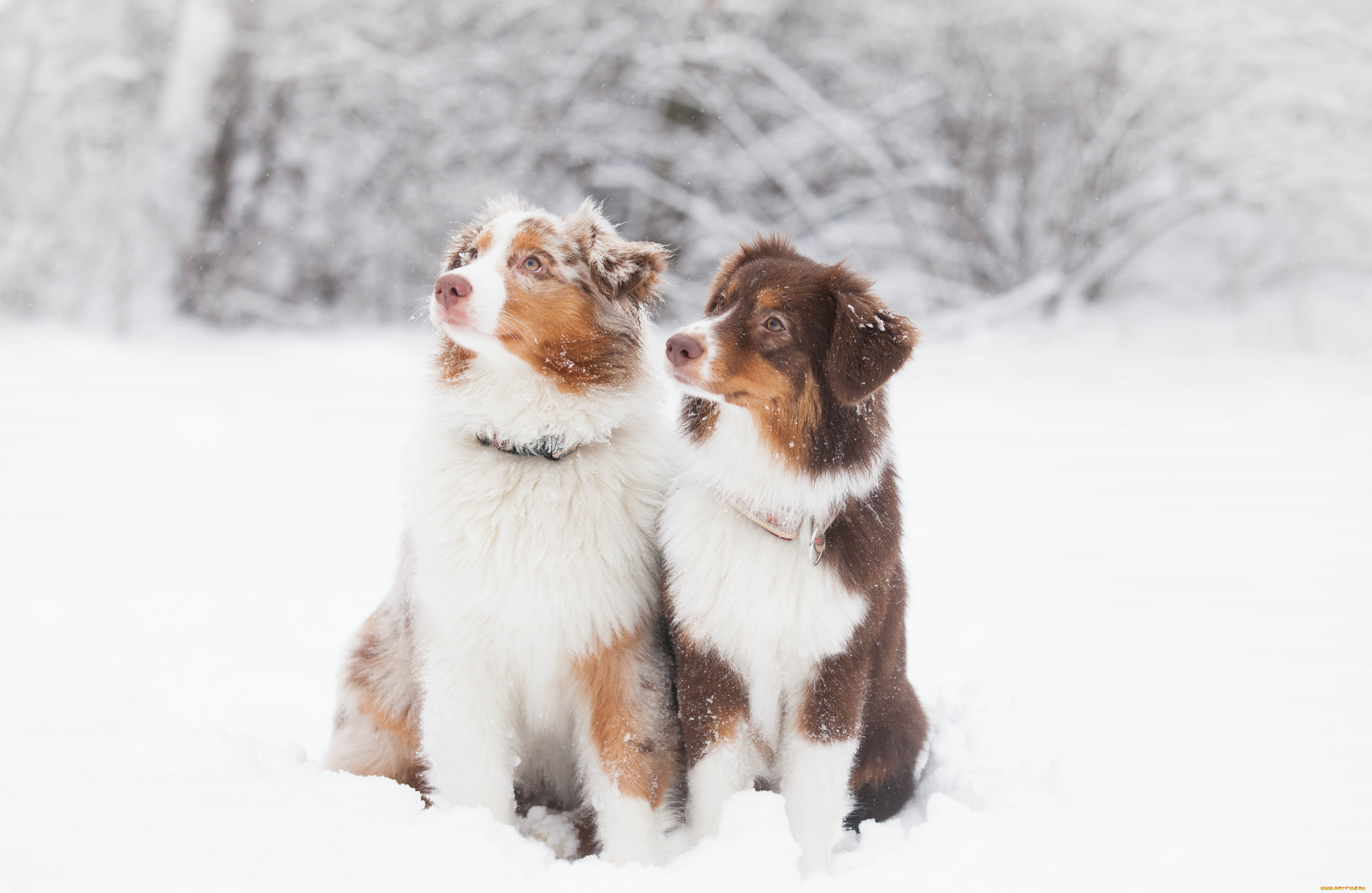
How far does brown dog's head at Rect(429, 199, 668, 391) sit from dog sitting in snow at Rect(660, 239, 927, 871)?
0.43m

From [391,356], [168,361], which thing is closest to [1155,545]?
[391,356]

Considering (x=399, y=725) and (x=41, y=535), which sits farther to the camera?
(x=41, y=535)

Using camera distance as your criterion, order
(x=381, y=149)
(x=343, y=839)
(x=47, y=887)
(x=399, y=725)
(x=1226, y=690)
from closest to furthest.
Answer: (x=47, y=887)
(x=343, y=839)
(x=399, y=725)
(x=1226, y=690)
(x=381, y=149)

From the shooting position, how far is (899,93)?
498 inches

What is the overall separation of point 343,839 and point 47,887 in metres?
0.68

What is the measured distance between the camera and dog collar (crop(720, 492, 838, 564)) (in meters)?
2.97

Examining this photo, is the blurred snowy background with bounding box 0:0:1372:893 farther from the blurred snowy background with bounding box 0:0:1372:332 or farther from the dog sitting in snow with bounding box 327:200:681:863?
the dog sitting in snow with bounding box 327:200:681:863

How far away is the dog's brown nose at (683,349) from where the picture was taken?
279 cm

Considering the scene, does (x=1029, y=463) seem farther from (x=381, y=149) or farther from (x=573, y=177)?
(x=381, y=149)

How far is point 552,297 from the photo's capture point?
3.17 m

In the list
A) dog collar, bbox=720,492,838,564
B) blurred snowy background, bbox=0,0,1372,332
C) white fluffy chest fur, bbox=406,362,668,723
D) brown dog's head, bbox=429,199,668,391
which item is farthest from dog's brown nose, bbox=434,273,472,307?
blurred snowy background, bbox=0,0,1372,332

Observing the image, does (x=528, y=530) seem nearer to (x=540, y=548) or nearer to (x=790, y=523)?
(x=540, y=548)

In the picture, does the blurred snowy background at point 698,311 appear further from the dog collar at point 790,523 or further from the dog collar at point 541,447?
the dog collar at point 790,523

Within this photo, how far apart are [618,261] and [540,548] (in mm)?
1064
